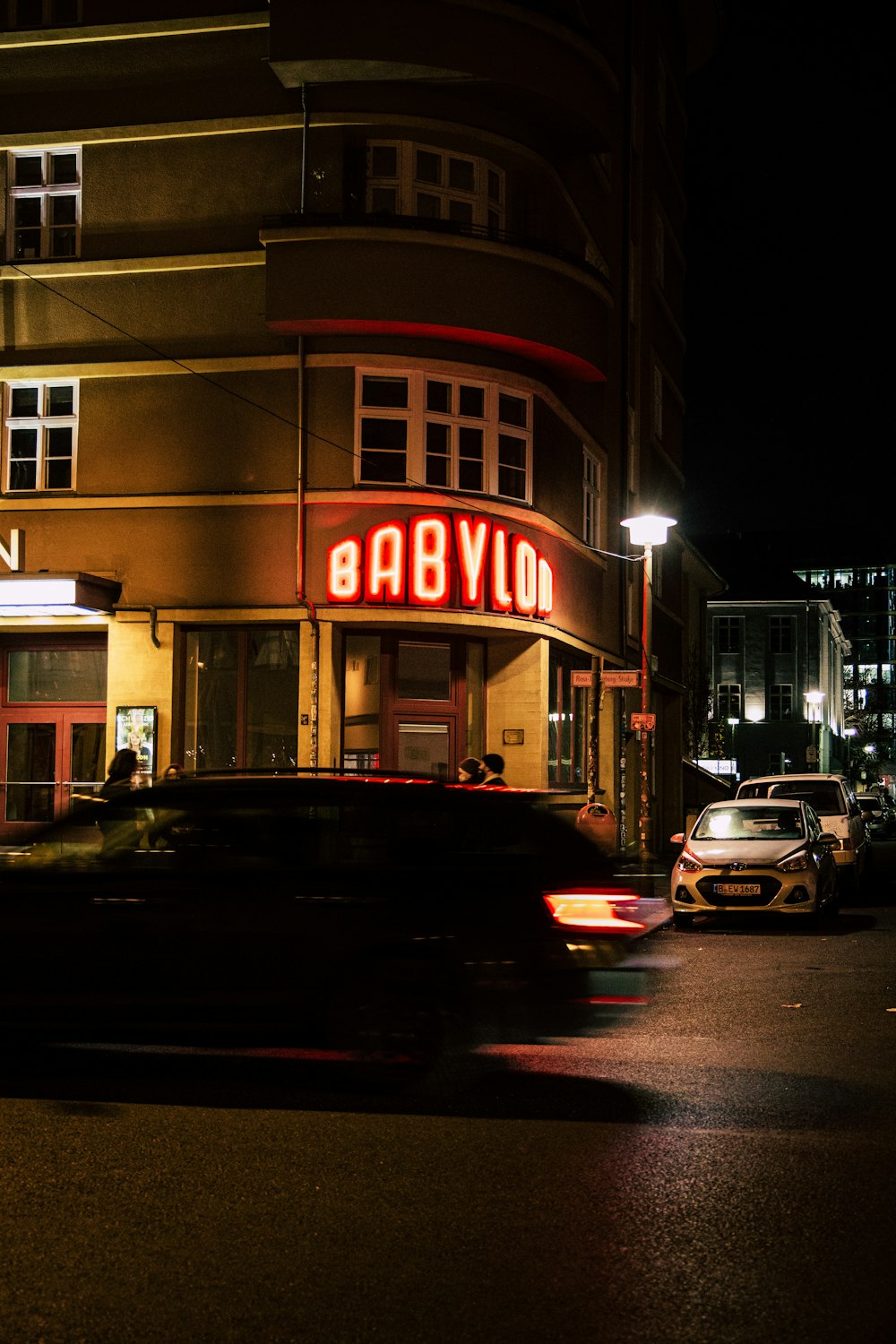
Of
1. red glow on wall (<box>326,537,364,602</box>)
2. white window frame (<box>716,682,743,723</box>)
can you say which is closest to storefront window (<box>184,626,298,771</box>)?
red glow on wall (<box>326,537,364,602</box>)

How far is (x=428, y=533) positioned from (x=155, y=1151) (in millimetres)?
15009

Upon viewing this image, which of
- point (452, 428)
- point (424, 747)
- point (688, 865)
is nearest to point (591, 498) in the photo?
point (452, 428)

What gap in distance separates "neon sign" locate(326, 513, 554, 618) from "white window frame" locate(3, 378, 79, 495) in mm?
4270

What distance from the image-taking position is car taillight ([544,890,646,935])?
8.26 m

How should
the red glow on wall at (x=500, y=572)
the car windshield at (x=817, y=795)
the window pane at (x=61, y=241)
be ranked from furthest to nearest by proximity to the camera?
the car windshield at (x=817, y=795)
the window pane at (x=61, y=241)
the red glow on wall at (x=500, y=572)

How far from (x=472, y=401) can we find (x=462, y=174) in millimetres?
3354

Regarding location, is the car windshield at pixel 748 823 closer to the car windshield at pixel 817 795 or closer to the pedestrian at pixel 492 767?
the pedestrian at pixel 492 767

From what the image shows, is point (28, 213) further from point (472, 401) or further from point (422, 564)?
point (422, 564)

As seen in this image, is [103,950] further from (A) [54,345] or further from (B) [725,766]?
(B) [725,766]

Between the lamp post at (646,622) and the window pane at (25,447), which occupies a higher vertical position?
the window pane at (25,447)

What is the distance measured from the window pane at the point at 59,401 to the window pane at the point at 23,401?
207 millimetres

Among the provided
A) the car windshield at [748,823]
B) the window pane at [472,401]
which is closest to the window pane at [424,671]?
the window pane at [472,401]

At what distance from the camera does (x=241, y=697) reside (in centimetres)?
2131

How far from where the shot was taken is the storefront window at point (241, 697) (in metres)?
21.2
